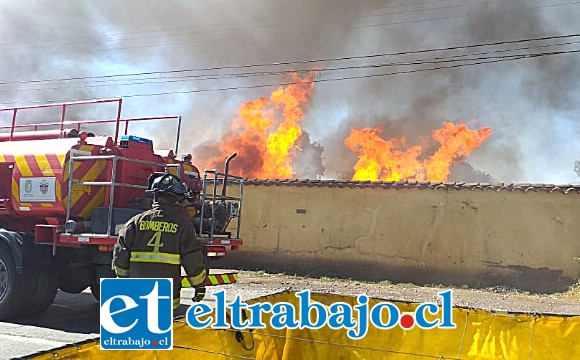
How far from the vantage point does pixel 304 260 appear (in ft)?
42.7

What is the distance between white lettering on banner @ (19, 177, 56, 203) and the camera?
21.5 ft

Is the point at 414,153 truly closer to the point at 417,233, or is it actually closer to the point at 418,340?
the point at 417,233

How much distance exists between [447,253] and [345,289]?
2.65 metres

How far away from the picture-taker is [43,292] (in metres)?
6.64

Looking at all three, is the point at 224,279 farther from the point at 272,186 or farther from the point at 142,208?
the point at 272,186

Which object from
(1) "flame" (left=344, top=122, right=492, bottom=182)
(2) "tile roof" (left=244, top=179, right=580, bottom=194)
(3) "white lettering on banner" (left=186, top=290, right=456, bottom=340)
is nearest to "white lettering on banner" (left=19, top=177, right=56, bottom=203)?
(3) "white lettering on banner" (left=186, top=290, right=456, bottom=340)

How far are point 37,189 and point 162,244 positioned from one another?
3.52 metres

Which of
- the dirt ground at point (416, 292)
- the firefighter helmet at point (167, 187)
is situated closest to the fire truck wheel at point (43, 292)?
the firefighter helmet at point (167, 187)

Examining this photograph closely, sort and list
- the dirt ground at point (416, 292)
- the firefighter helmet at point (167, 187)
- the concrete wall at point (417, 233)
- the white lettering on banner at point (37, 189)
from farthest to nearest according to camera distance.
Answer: the concrete wall at point (417, 233) < the dirt ground at point (416, 292) < the white lettering on banner at point (37, 189) < the firefighter helmet at point (167, 187)

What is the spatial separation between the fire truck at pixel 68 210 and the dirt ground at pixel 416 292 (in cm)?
323

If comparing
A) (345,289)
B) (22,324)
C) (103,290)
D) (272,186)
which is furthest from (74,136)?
(272,186)

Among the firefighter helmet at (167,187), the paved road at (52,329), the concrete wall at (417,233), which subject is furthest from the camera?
the concrete wall at (417,233)

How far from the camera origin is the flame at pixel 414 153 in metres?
19.6

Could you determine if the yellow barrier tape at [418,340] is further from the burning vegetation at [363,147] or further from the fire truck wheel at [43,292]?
the burning vegetation at [363,147]
